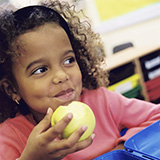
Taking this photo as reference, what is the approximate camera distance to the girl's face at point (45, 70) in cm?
59

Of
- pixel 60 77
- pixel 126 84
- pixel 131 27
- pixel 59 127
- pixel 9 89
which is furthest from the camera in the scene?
pixel 131 27

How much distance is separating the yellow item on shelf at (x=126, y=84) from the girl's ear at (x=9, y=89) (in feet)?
2.76

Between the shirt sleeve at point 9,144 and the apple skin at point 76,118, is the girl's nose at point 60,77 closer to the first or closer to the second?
the apple skin at point 76,118

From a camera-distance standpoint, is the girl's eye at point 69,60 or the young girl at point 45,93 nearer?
the young girl at point 45,93

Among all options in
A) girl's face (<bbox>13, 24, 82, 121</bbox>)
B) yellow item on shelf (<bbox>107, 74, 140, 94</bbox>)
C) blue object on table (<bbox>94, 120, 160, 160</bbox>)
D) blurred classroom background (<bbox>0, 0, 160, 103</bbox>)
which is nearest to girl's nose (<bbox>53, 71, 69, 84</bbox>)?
girl's face (<bbox>13, 24, 82, 121</bbox>)

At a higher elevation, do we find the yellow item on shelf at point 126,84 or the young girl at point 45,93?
the young girl at point 45,93

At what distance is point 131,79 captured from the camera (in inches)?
59.9

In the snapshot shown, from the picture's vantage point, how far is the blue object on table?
521 mm

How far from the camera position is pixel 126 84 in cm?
151

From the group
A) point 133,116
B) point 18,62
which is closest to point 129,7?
→ point 133,116

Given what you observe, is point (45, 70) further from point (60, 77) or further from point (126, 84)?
point (126, 84)

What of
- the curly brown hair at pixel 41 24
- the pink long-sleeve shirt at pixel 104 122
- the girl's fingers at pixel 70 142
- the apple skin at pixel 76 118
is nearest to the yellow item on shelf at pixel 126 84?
the curly brown hair at pixel 41 24

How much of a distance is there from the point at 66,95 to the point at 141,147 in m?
0.26

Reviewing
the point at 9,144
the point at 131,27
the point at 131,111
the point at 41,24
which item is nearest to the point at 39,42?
the point at 41,24
